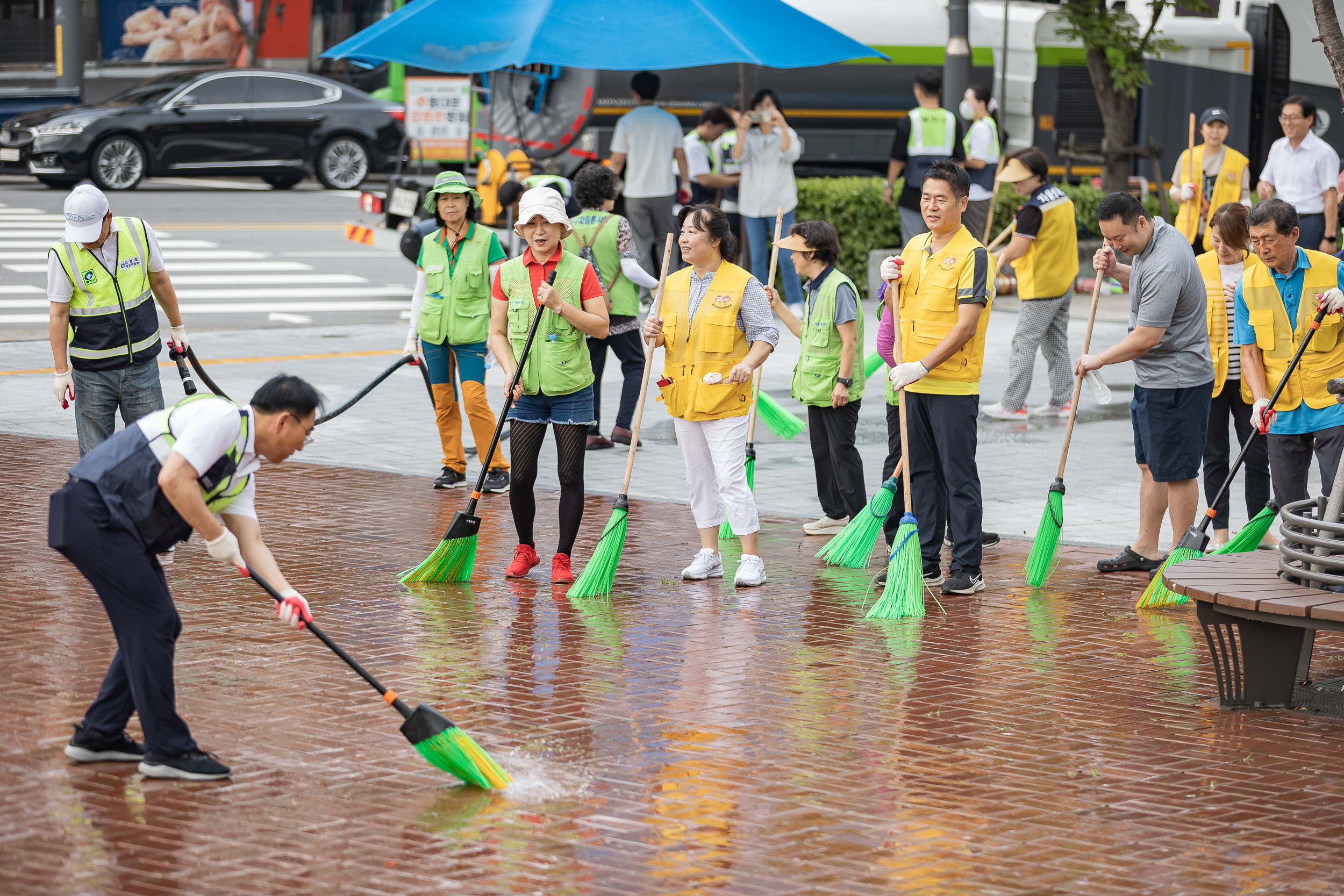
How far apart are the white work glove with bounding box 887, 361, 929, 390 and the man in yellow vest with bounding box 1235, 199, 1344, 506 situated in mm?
1532

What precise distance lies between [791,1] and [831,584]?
18109 millimetres

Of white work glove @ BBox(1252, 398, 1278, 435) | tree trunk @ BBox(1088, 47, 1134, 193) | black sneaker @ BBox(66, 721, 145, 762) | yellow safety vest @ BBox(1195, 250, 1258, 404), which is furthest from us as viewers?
tree trunk @ BBox(1088, 47, 1134, 193)

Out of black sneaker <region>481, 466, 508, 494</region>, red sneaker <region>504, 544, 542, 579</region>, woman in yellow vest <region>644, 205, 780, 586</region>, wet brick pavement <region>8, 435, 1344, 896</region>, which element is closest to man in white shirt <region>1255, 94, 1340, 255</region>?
wet brick pavement <region>8, 435, 1344, 896</region>

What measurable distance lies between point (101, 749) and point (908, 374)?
159 inches

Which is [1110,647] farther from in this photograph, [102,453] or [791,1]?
[791,1]

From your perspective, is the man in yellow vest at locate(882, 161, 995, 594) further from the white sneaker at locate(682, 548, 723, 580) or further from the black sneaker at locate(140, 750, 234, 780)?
the black sneaker at locate(140, 750, 234, 780)

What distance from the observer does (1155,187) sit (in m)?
24.3

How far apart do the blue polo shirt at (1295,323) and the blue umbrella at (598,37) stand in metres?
4.25

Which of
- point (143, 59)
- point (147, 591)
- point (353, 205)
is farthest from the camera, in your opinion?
point (143, 59)

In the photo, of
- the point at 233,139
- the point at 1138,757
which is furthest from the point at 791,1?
the point at 1138,757

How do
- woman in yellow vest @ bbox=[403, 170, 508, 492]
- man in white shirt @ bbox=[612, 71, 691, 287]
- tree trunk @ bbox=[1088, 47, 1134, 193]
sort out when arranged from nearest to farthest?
woman in yellow vest @ bbox=[403, 170, 508, 492]
man in white shirt @ bbox=[612, 71, 691, 287]
tree trunk @ bbox=[1088, 47, 1134, 193]

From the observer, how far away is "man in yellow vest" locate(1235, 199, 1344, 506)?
816 cm

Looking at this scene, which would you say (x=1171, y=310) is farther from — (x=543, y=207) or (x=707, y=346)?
(x=543, y=207)

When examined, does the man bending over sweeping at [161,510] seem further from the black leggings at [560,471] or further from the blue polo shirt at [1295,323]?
the blue polo shirt at [1295,323]
